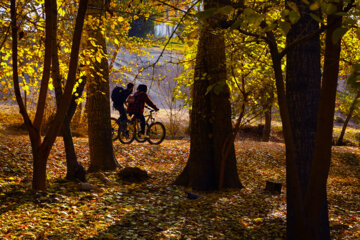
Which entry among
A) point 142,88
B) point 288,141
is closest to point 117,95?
point 142,88

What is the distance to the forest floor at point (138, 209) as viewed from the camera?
4.92 m

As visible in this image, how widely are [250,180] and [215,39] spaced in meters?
3.78

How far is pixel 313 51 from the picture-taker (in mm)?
4586

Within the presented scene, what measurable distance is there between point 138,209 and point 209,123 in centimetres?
248

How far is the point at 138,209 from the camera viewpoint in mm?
6094

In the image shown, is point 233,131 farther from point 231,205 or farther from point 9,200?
point 9,200

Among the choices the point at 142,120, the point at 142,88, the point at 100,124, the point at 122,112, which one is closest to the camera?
the point at 100,124

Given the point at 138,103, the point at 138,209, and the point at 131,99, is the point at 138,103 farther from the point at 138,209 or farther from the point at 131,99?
the point at 138,209

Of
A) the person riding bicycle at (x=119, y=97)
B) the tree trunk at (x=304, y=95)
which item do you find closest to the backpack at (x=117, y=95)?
the person riding bicycle at (x=119, y=97)

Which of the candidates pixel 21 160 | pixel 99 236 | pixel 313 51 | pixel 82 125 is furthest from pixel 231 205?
pixel 82 125

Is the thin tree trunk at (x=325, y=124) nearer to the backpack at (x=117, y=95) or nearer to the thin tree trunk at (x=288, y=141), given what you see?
the thin tree trunk at (x=288, y=141)

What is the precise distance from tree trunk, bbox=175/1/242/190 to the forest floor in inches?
14.9

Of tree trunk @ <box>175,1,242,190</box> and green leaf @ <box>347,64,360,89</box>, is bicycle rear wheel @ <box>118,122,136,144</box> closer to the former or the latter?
tree trunk @ <box>175,1,242,190</box>

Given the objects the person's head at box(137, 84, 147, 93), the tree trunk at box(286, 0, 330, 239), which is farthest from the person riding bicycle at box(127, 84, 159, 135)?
the tree trunk at box(286, 0, 330, 239)
